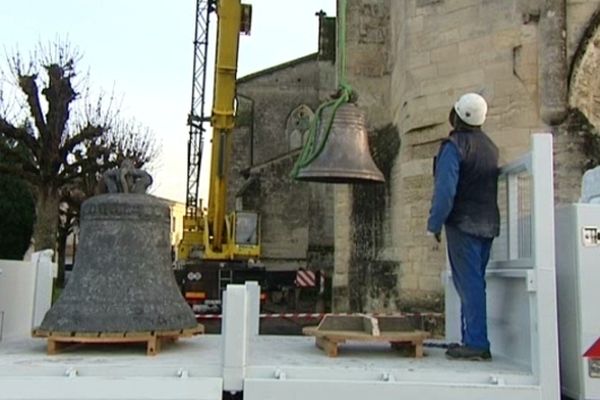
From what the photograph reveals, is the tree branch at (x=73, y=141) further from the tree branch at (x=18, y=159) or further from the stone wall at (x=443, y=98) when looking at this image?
the stone wall at (x=443, y=98)

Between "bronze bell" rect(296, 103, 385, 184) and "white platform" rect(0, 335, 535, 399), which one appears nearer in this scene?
"white platform" rect(0, 335, 535, 399)

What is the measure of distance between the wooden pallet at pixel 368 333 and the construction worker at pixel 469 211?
208mm

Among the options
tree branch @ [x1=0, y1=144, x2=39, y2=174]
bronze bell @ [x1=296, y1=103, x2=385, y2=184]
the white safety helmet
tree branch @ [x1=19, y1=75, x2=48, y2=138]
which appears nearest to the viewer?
the white safety helmet

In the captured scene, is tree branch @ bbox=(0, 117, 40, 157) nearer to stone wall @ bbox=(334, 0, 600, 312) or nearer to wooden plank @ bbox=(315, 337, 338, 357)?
stone wall @ bbox=(334, 0, 600, 312)

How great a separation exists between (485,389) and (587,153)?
728 cm

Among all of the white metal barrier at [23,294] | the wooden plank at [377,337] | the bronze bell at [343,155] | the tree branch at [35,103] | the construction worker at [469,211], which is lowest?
the wooden plank at [377,337]

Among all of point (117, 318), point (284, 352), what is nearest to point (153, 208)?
point (117, 318)

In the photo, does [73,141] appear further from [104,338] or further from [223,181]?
[104,338]

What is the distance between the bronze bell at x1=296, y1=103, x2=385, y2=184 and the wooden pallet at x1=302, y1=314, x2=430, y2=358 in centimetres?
106

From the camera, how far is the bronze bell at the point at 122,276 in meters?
3.90

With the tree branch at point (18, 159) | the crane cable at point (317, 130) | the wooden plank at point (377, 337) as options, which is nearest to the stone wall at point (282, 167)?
the tree branch at point (18, 159)

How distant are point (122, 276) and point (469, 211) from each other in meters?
1.95

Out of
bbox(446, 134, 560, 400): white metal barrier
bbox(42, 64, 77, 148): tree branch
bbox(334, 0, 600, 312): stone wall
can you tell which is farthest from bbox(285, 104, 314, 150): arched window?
bbox(446, 134, 560, 400): white metal barrier

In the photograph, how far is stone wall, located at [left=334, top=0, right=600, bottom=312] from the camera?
31.9 feet
